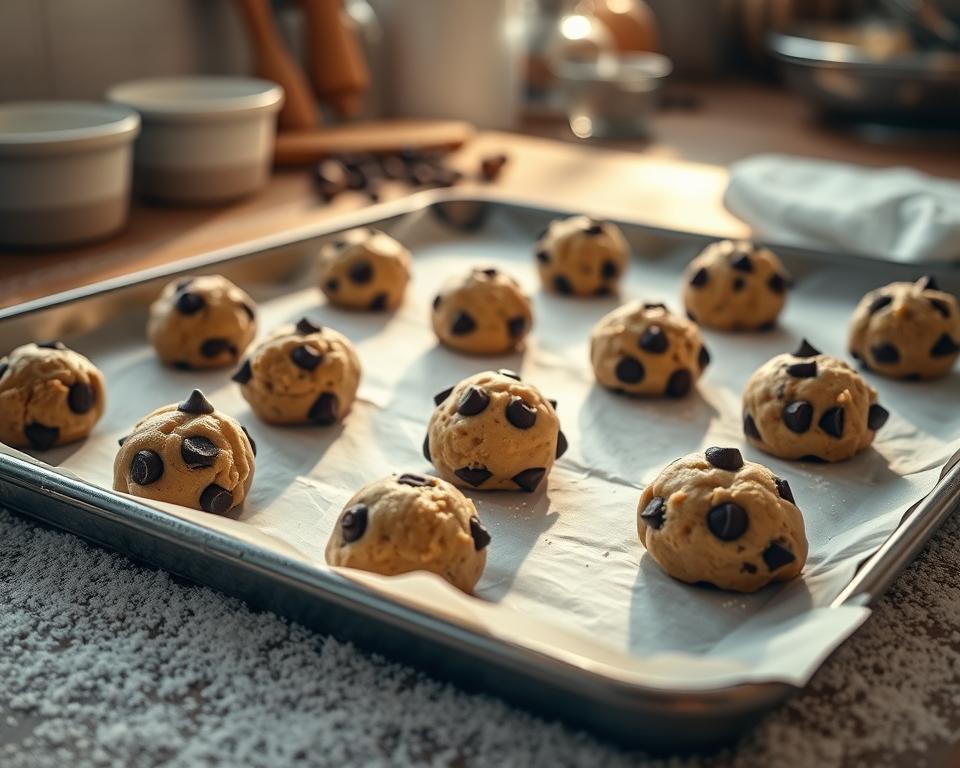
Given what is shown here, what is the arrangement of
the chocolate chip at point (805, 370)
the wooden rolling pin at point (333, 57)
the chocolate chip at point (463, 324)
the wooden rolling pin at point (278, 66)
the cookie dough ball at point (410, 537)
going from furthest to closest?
1. the wooden rolling pin at point (333, 57)
2. the wooden rolling pin at point (278, 66)
3. the chocolate chip at point (463, 324)
4. the chocolate chip at point (805, 370)
5. the cookie dough ball at point (410, 537)

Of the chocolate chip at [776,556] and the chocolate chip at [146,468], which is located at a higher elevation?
the chocolate chip at [776,556]

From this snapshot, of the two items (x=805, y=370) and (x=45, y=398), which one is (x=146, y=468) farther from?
(x=805, y=370)

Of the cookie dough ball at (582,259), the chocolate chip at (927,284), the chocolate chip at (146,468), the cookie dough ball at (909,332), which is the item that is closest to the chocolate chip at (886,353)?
the cookie dough ball at (909,332)

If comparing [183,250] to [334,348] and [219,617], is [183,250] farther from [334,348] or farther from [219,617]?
[219,617]

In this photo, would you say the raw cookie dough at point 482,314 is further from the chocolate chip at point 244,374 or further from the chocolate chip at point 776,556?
the chocolate chip at point 776,556

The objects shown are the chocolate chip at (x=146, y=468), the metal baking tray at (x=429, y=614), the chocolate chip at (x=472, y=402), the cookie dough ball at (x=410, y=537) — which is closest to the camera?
the metal baking tray at (x=429, y=614)

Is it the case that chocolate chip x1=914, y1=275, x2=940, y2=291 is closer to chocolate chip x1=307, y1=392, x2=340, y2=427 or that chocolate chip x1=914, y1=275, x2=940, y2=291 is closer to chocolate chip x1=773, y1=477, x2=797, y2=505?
chocolate chip x1=773, y1=477, x2=797, y2=505

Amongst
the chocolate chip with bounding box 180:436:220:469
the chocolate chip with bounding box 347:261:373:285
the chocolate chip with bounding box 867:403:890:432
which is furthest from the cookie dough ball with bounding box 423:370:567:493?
the chocolate chip with bounding box 347:261:373:285
